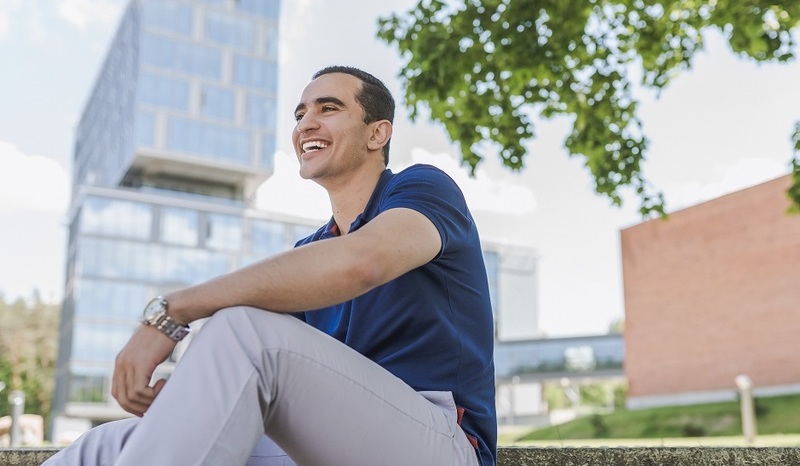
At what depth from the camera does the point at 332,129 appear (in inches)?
107

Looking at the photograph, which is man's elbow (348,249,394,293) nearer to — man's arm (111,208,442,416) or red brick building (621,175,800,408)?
man's arm (111,208,442,416)

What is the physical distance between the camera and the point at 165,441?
1638 millimetres

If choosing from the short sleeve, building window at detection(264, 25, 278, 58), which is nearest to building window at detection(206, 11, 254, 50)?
building window at detection(264, 25, 278, 58)

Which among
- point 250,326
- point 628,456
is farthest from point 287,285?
point 628,456

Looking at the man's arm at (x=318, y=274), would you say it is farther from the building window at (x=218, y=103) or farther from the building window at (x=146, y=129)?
the building window at (x=218, y=103)

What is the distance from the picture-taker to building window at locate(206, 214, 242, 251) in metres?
62.7

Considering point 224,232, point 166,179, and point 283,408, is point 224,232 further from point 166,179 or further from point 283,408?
point 283,408

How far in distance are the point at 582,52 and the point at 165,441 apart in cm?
836

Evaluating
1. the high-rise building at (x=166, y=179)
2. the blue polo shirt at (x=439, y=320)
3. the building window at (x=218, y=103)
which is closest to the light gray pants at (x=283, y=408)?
the blue polo shirt at (x=439, y=320)

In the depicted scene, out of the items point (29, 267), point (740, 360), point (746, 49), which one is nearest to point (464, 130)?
point (746, 49)

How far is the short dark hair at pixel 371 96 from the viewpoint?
109 inches

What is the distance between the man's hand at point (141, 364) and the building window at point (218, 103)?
61.4 m

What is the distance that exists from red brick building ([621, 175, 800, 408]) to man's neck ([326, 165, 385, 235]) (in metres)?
28.5

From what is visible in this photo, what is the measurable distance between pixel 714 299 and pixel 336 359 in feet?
116
